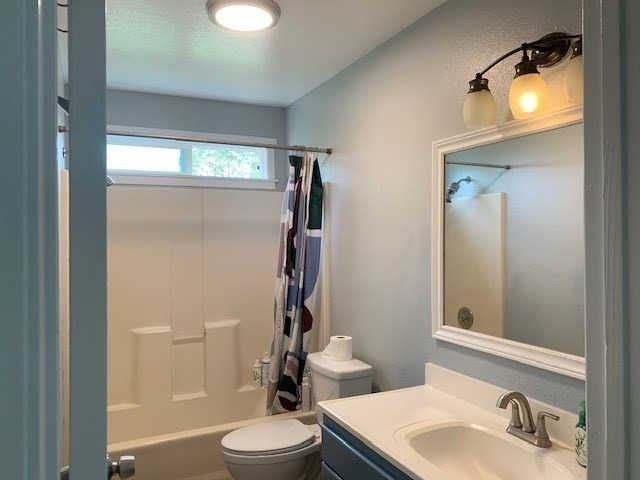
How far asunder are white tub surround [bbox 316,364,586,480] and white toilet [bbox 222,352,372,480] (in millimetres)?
444

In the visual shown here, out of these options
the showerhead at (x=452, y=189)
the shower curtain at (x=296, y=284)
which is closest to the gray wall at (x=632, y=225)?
the showerhead at (x=452, y=189)

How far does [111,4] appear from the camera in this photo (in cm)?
192

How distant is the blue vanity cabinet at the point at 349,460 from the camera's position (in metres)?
1.41

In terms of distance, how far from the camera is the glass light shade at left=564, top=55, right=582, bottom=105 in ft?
4.38

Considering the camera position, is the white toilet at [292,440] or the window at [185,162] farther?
the window at [185,162]

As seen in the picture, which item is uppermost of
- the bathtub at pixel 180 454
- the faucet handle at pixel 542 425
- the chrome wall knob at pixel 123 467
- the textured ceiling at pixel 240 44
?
the textured ceiling at pixel 240 44

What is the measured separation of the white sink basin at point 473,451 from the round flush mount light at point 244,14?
5.62 ft

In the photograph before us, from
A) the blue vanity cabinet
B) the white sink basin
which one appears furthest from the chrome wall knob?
the white sink basin

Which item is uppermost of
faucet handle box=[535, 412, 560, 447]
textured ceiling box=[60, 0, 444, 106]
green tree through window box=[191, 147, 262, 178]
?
textured ceiling box=[60, 0, 444, 106]

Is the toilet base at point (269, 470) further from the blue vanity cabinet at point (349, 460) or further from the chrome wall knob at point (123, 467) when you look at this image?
the chrome wall knob at point (123, 467)

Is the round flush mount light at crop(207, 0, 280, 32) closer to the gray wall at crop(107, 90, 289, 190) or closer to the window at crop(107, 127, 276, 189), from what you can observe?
the window at crop(107, 127, 276, 189)

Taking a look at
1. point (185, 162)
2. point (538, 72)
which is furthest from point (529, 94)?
point (185, 162)
